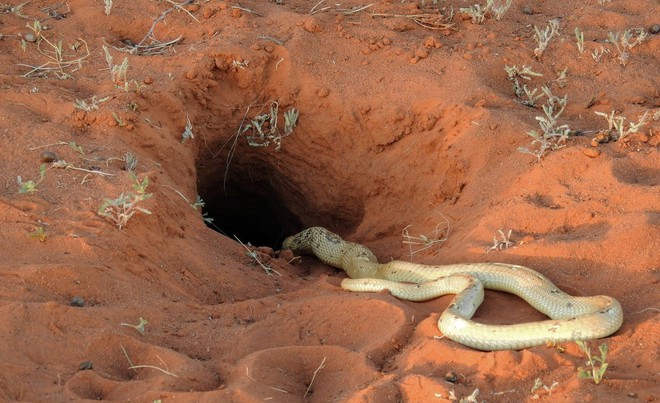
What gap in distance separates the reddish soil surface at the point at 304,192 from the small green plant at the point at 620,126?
62mm

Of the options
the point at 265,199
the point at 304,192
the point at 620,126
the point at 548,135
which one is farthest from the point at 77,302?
the point at 620,126

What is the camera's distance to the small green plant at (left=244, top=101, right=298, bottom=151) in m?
7.38

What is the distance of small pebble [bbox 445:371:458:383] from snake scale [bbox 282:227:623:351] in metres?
0.37

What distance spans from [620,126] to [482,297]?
1.99 m

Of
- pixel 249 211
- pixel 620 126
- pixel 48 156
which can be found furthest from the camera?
pixel 249 211

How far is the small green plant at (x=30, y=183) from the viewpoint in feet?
17.7

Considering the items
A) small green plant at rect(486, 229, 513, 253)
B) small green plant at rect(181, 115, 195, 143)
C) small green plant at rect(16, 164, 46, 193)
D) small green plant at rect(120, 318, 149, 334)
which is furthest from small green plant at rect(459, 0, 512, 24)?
small green plant at rect(120, 318, 149, 334)

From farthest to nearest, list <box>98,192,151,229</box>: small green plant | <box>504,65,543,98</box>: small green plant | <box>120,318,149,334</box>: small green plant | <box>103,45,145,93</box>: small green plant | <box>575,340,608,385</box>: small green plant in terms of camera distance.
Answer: <box>504,65,543,98</box>: small green plant → <box>103,45,145,93</box>: small green plant → <box>98,192,151,229</box>: small green plant → <box>120,318,149,334</box>: small green plant → <box>575,340,608,385</box>: small green plant

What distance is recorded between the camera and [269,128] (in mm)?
7605

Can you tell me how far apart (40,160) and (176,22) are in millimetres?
2470

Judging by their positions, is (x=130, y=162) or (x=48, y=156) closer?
(x=48, y=156)

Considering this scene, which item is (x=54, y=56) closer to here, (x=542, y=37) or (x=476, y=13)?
(x=476, y=13)

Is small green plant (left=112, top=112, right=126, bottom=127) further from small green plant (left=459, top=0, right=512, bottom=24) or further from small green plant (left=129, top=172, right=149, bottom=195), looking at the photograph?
small green plant (left=459, top=0, right=512, bottom=24)

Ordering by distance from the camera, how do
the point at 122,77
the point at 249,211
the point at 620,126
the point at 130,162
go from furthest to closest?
the point at 249,211 → the point at 122,77 → the point at 620,126 → the point at 130,162
